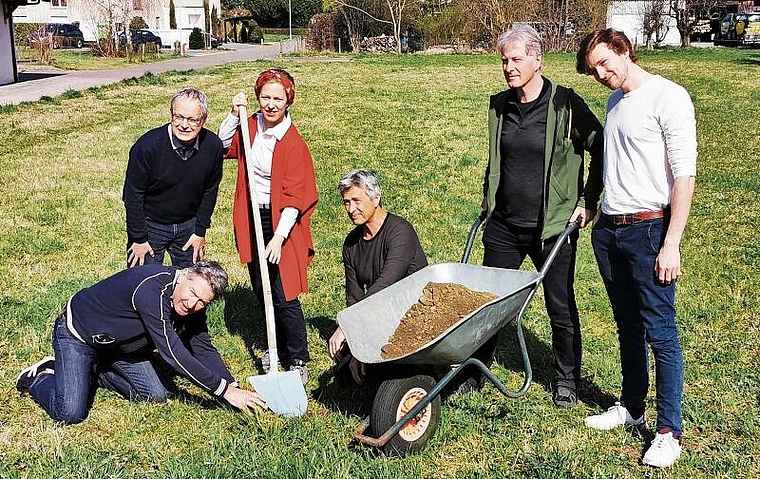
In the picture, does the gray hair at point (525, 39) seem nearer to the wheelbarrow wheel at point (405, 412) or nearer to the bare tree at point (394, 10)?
the wheelbarrow wheel at point (405, 412)

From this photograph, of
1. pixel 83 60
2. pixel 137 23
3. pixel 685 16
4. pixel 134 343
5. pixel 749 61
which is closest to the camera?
pixel 134 343

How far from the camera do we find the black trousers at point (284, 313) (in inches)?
163

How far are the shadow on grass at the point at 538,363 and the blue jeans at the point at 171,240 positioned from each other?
1.83m

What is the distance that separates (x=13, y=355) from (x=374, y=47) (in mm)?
31955

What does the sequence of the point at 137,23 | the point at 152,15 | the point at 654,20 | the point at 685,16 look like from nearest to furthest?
the point at 654,20, the point at 685,16, the point at 137,23, the point at 152,15

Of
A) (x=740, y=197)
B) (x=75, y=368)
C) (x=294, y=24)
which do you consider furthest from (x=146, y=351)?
(x=294, y=24)

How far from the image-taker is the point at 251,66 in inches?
1009

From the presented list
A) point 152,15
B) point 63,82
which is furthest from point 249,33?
point 63,82

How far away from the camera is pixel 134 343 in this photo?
12.6 feet

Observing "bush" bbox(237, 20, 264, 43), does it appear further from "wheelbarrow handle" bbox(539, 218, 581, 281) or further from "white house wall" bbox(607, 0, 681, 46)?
"wheelbarrow handle" bbox(539, 218, 581, 281)

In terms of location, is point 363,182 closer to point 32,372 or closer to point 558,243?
point 558,243

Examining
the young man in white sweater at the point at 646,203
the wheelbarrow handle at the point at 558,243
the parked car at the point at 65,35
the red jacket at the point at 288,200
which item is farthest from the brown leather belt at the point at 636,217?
the parked car at the point at 65,35

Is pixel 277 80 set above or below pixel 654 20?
below

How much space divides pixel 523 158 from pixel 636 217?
27.8 inches
